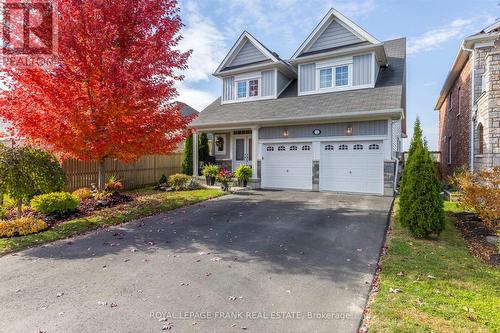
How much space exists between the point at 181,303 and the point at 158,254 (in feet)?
6.62

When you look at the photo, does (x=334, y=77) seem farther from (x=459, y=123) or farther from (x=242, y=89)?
(x=459, y=123)

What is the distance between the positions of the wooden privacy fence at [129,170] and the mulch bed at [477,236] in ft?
36.2

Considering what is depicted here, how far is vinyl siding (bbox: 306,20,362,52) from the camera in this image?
1427cm

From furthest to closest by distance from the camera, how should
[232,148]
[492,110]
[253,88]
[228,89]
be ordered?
[228,89] < [232,148] < [253,88] < [492,110]

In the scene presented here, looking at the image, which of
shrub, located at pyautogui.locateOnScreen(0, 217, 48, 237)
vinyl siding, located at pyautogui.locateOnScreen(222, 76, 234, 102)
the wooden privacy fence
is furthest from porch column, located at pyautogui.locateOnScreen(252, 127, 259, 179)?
shrub, located at pyautogui.locateOnScreen(0, 217, 48, 237)

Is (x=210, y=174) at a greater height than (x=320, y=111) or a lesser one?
lesser

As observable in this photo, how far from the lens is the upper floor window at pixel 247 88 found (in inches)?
645

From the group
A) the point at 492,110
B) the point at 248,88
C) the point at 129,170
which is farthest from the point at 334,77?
the point at 129,170

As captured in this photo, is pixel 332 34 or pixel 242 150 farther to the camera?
pixel 242 150

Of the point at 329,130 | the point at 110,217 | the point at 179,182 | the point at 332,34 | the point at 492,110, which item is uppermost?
the point at 332,34

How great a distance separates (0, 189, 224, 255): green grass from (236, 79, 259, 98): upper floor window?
21.8 ft

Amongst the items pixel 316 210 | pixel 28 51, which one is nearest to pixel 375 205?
pixel 316 210

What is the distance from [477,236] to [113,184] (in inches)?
494

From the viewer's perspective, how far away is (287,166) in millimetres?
14109
